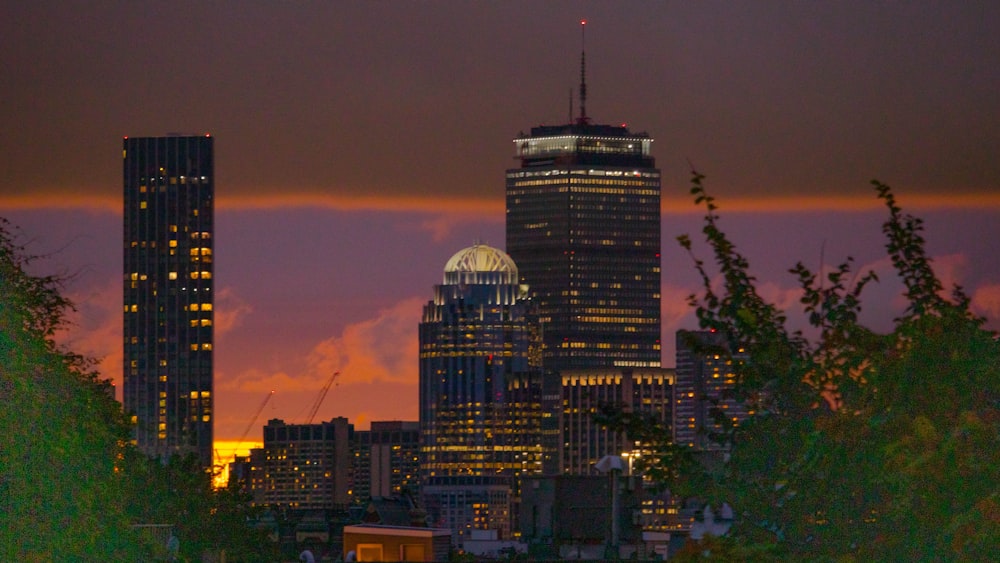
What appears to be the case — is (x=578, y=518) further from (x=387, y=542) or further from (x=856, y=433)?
(x=856, y=433)

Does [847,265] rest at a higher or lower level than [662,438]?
higher

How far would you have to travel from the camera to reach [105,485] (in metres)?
44.2

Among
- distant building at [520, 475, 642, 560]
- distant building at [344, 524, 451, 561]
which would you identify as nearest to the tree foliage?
distant building at [344, 524, 451, 561]

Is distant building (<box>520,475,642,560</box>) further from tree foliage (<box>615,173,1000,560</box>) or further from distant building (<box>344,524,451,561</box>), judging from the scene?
tree foliage (<box>615,173,1000,560</box>)

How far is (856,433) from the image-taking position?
3008cm

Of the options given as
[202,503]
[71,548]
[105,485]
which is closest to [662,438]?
[71,548]

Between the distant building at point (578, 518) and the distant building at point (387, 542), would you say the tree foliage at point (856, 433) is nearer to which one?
the distant building at point (387, 542)

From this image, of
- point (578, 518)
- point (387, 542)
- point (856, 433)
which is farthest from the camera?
point (578, 518)

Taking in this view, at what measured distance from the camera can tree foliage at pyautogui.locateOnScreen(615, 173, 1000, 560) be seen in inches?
1105

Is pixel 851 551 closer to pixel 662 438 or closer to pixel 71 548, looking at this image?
pixel 662 438

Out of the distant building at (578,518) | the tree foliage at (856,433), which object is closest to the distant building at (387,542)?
the tree foliage at (856,433)

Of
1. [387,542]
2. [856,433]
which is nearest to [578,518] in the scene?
[387,542]

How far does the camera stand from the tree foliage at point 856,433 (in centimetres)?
2806

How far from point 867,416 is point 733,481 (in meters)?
2.27
